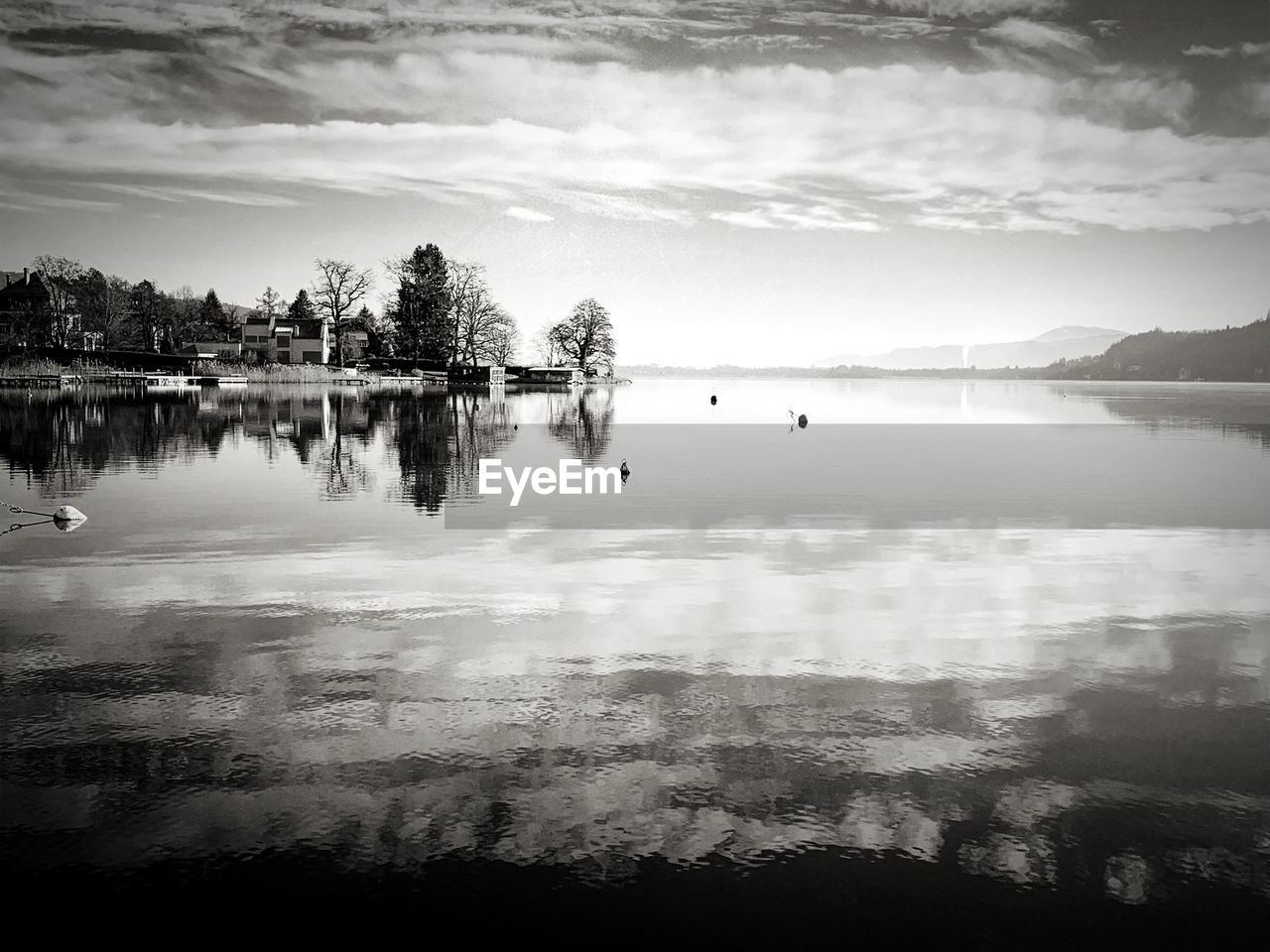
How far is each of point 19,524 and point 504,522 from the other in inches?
443

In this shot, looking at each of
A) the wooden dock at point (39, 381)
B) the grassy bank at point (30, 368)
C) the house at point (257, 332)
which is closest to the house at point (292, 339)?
the house at point (257, 332)

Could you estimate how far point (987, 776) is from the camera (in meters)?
9.12

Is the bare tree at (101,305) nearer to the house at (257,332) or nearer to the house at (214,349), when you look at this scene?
the house at (214,349)

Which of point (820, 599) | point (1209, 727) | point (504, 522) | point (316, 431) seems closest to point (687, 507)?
point (504, 522)

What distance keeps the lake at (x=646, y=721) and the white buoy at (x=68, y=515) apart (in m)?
0.58

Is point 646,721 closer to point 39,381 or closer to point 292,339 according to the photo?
point 39,381

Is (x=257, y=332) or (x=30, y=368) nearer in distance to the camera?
(x=30, y=368)

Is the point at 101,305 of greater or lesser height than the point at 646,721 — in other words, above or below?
above

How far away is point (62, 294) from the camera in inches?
5664

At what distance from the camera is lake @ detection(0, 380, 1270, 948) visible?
7.25 meters

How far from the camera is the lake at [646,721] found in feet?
23.8

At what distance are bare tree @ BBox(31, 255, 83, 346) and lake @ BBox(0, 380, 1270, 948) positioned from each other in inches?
5276

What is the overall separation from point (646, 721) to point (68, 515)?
18477 mm

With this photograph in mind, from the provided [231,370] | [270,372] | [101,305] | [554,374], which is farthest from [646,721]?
[554,374]
